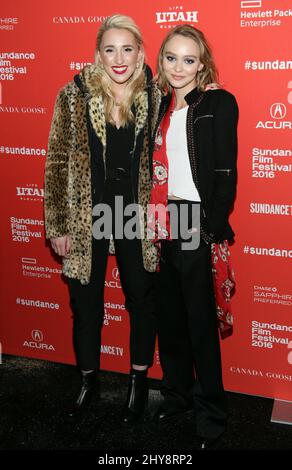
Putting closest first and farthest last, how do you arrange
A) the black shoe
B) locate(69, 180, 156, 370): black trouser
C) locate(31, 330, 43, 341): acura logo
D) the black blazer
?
1. the black blazer
2. the black shoe
3. locate(69, 180, 156, 370): black trouser
4. locate(31, 330, 43, 341): acura logo

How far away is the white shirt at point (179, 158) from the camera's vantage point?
243cm

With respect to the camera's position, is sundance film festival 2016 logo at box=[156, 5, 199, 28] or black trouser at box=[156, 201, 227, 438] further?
sundance film festival 2016 logo at box=[156, 5, 199, 28]

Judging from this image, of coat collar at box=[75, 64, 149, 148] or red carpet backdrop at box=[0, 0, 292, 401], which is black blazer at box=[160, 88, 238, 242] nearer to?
coat collar at box=[75, 64, 149, 148]

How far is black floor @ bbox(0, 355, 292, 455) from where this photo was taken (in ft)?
8.87

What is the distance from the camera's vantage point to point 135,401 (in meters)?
2.93

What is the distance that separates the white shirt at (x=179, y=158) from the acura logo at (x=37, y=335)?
154cm

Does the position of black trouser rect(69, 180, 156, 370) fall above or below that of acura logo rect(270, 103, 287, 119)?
below

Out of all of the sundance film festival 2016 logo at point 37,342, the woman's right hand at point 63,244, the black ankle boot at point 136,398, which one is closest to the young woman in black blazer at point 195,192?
the black ankle boot at point 136,398

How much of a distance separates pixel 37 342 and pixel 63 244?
1060 mm

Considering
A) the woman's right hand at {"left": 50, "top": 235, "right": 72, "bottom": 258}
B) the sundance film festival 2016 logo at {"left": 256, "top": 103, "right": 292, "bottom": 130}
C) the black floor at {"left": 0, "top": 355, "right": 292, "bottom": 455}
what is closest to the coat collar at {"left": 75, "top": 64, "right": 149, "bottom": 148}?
the woman's right hand at {"left": 50, "top": 235, "right": 72, "bottom": 258}

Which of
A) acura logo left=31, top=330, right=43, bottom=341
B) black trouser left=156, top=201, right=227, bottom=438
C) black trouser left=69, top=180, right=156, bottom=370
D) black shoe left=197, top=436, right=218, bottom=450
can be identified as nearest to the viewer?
black trouser left=156, top=201, right=227, bottom=438

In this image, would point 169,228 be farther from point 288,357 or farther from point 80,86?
point 288,357

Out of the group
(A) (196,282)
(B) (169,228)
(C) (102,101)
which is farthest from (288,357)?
(C) (102,101)

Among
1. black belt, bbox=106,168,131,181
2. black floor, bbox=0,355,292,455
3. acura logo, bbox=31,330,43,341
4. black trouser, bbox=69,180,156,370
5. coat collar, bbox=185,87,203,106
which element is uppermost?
coat collar, bbox=185,87,203,106
